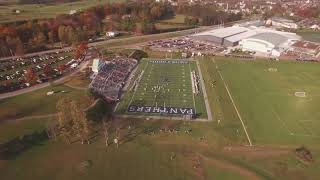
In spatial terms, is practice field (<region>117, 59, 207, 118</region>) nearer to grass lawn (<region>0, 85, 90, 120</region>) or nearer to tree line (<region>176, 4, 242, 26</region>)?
grass lawn (<region>0, 85, 90, 120</region>)

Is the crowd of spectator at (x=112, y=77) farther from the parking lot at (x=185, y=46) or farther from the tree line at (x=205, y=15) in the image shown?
the tree line at (x=205, y=15)

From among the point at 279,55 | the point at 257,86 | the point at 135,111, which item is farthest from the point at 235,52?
the point at 135,111

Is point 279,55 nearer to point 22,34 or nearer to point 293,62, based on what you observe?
point 293,62

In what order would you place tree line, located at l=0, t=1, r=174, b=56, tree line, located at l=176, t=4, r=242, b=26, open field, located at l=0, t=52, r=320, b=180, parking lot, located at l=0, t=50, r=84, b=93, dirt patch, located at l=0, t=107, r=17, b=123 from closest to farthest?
open field, located at l=0, t=52, r=320, b=180 → dirt patch, located at l=0, t=107, r=17, b=123 → parking lot, located at l=0, t=50, r=84, b=93 → tree line, located at l=0, t=1, r=174, b=56 → tree line, located at l=176, t=4, r=242, b=26

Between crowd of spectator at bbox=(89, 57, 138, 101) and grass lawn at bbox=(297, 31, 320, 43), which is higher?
grass lawn at bbox=(297, 31, 320, 43)

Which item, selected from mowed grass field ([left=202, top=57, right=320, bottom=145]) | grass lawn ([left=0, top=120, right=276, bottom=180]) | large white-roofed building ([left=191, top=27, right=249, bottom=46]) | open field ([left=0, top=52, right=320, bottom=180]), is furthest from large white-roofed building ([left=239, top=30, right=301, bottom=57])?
grass lawn ([left=0, top=120, right=276, bottom=180])

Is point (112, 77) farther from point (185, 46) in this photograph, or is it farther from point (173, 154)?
point (185, 46)
